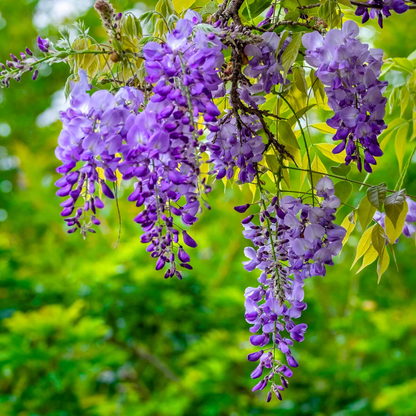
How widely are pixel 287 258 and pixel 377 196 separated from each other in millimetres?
122

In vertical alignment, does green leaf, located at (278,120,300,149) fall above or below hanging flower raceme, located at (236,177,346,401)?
above

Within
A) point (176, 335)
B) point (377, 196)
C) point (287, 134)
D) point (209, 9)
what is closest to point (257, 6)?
point (209, 9)

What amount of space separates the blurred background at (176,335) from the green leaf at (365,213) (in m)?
1.47

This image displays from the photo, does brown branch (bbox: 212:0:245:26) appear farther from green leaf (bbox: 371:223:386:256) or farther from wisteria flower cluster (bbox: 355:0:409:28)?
green leaf (bbox: 371:223:386:256)

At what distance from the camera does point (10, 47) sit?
4.01m

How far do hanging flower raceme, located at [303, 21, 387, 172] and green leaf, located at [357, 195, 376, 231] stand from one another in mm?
84

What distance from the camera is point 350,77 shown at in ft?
1.47

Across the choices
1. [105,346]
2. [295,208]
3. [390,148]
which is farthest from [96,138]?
[390,148]

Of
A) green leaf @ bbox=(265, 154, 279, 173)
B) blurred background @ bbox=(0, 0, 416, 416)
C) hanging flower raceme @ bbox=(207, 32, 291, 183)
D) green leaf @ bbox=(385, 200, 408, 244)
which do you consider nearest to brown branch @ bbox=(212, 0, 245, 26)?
hanging flower raceme @ bbox=(207, 32, 291, 183)

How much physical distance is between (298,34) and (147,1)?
3.33 metres

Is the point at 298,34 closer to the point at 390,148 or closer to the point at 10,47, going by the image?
the point at 390,148

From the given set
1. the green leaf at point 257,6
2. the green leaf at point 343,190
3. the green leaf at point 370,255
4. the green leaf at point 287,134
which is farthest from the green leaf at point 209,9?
the green leaf at point 370,255

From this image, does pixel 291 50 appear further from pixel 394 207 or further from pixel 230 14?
pixel 394 207

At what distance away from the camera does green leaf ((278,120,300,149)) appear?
556 millimetres
